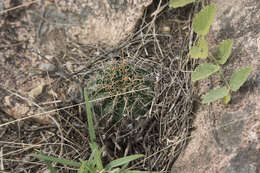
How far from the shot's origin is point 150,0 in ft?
4.50

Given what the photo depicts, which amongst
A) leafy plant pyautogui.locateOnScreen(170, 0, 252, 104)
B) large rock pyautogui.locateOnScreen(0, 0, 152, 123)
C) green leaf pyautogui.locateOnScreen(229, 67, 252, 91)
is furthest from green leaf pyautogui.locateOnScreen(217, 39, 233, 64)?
large rock pyautogui.locateOnScreen(0, 0, 152, 123)

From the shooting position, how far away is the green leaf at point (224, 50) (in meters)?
1.02

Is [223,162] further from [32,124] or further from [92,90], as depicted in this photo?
[32,124]

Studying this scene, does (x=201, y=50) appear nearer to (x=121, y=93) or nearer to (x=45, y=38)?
(x=121, y=93)

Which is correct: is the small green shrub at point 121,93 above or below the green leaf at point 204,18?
below

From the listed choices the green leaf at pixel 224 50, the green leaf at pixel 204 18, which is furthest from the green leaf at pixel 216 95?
the green leaf at pixel 204 18

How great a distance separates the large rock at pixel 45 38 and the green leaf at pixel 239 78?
65 cm

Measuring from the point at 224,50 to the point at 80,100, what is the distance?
0.71 m

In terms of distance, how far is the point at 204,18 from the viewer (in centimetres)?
100

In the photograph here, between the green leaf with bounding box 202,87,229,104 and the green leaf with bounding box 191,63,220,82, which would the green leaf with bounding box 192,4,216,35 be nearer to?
the green leaf with bounding box 191,63,220,82

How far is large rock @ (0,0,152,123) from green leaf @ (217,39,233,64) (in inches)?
20.3

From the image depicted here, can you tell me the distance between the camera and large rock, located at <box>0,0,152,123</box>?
1258mm

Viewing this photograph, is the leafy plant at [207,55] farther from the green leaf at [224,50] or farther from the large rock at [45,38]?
the large rock at [45,38]

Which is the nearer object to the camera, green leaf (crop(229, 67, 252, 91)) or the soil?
green leaf (crop(229, 67, 252, 91))
